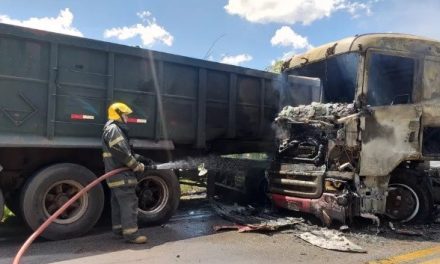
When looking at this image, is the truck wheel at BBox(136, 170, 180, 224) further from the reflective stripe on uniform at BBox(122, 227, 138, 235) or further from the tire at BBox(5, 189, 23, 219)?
the tire at BBox(5, 189, 23, 219)

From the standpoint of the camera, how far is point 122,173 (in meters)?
5.59

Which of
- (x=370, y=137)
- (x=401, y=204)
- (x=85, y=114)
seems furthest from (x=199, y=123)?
(x=401, y=204)

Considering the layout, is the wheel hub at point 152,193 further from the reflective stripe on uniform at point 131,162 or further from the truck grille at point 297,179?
the truck grille at point 297,179

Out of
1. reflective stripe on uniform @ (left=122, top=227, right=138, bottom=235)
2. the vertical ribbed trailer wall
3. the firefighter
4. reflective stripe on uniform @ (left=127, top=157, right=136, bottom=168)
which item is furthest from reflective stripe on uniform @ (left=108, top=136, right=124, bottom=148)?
reflective stripe on uniform @ (left=122, top=227, right=138, bottom=235)

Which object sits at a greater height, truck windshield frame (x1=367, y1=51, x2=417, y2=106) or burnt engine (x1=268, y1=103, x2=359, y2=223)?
truck windshield frame (x1=367, y1=51, x2=417, y2=106)

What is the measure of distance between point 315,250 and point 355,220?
1.58 meters

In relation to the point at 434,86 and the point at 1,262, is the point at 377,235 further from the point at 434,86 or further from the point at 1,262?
the point at 1,262

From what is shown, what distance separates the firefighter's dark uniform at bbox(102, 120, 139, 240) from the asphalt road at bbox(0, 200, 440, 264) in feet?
0.73

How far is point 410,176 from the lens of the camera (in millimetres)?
6523

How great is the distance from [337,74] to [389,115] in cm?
111

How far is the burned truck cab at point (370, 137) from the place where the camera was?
6.09m

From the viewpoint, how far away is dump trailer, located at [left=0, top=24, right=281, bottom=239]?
543 centimetres

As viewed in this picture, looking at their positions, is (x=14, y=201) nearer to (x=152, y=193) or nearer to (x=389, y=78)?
(x=152, y=193)

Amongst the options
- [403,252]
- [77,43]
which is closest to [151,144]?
[77,43]
